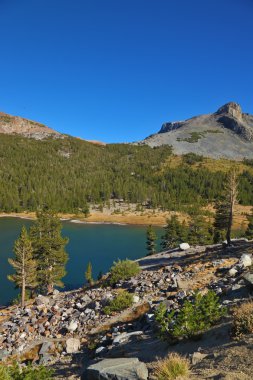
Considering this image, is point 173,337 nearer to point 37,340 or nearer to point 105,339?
point 105,339

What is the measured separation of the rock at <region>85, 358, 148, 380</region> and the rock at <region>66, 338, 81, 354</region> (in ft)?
34.1

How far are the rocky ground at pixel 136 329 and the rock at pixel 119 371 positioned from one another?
0.33ft

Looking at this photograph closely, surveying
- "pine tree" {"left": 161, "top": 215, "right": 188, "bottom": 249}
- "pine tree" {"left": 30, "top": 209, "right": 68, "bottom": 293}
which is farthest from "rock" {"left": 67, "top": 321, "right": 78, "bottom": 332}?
"pine tree" {"left": 161, "top": 215, "right": 188, "bottom": 249}

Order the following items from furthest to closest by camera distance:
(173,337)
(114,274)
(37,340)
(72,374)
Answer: (114,274)
(37,340)
(72,374)
(173,337)

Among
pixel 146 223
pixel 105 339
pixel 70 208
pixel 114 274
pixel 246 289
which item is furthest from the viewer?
pixel 70 208

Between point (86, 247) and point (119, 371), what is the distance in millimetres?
96523

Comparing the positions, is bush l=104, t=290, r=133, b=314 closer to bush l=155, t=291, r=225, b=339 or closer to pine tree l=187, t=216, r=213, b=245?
bush l=155, t=291, r=225, b=339

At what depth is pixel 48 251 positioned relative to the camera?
52.2 meters

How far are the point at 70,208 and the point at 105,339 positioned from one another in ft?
561

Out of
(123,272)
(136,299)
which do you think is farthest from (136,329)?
(123,272)

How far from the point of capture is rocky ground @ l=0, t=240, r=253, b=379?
12914mm

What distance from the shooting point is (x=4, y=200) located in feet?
626

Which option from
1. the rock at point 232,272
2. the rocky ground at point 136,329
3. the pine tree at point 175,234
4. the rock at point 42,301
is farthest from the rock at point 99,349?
the pine tree at point 175,234

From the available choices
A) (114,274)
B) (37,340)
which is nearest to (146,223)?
(114,274)
